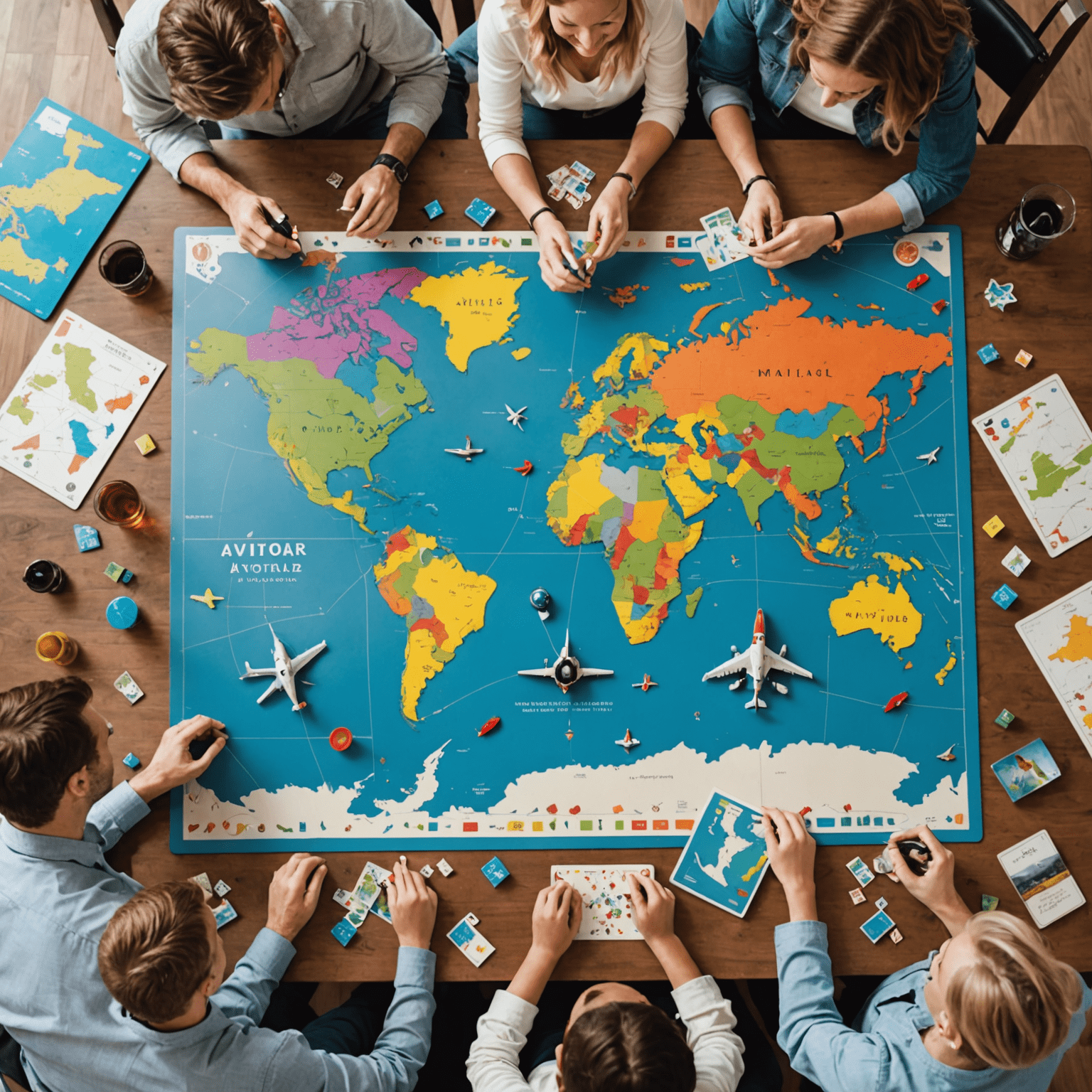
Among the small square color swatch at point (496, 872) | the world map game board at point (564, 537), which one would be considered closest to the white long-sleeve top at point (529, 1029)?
the small square color swatch at point (496, 872)

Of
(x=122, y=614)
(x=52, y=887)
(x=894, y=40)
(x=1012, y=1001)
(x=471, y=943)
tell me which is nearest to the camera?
(x=1012, y=1001)

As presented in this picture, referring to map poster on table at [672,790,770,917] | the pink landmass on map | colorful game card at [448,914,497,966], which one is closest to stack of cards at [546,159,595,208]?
the pink landmass on map

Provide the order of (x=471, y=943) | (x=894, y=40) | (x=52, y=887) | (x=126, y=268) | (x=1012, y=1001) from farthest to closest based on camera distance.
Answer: (x=126, y=268), (x=471, y=943), (x=52, y=887), (x=894, y=40), (x=1012, y=1001)

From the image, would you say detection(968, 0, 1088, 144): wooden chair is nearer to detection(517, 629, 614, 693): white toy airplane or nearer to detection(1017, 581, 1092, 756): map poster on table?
detection(1017, 581, 1092, 756): map poster on table

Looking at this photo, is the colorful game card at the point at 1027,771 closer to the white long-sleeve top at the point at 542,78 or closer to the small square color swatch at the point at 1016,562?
the small square color swatch at the point at 1016,562

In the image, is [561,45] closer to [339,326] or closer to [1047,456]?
[339,326]

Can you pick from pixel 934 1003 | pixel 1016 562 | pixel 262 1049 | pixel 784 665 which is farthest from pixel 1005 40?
pixel 262 1049
